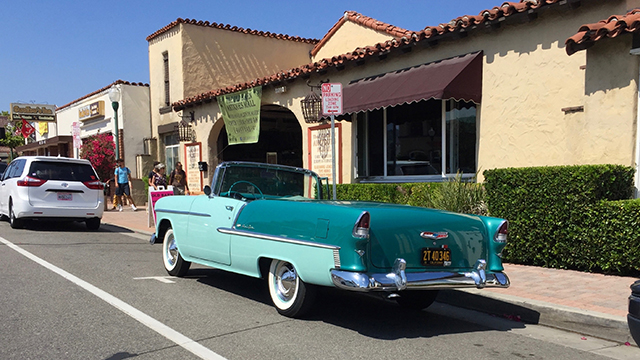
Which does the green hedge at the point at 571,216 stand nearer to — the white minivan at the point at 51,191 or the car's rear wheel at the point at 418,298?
the car's rear wheel at the point at 418,298

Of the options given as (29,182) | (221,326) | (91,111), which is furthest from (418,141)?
(91,111)

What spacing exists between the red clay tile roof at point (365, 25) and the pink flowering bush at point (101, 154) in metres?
9.30

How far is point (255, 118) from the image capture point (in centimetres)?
1485

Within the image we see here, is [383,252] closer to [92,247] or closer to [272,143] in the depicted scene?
[92,247]

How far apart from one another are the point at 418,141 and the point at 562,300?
5878 millimetres

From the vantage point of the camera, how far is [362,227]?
4344 millimetres

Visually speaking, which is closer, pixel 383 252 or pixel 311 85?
pixel 383 252

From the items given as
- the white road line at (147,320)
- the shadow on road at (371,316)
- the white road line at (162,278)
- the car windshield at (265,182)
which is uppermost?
the car windshield at (265,182)

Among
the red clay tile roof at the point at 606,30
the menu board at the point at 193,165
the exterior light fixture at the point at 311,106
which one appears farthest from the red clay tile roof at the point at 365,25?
the red clay tile roof at the point at 606,30

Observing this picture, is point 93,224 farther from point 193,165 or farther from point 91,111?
point 91,111

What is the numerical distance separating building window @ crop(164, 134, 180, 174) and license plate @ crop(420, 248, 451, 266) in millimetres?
16423

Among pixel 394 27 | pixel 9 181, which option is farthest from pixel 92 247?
pixel 394 27

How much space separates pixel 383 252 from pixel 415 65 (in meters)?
6.94

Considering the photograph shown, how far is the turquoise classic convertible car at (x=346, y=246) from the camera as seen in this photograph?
4391 mm
